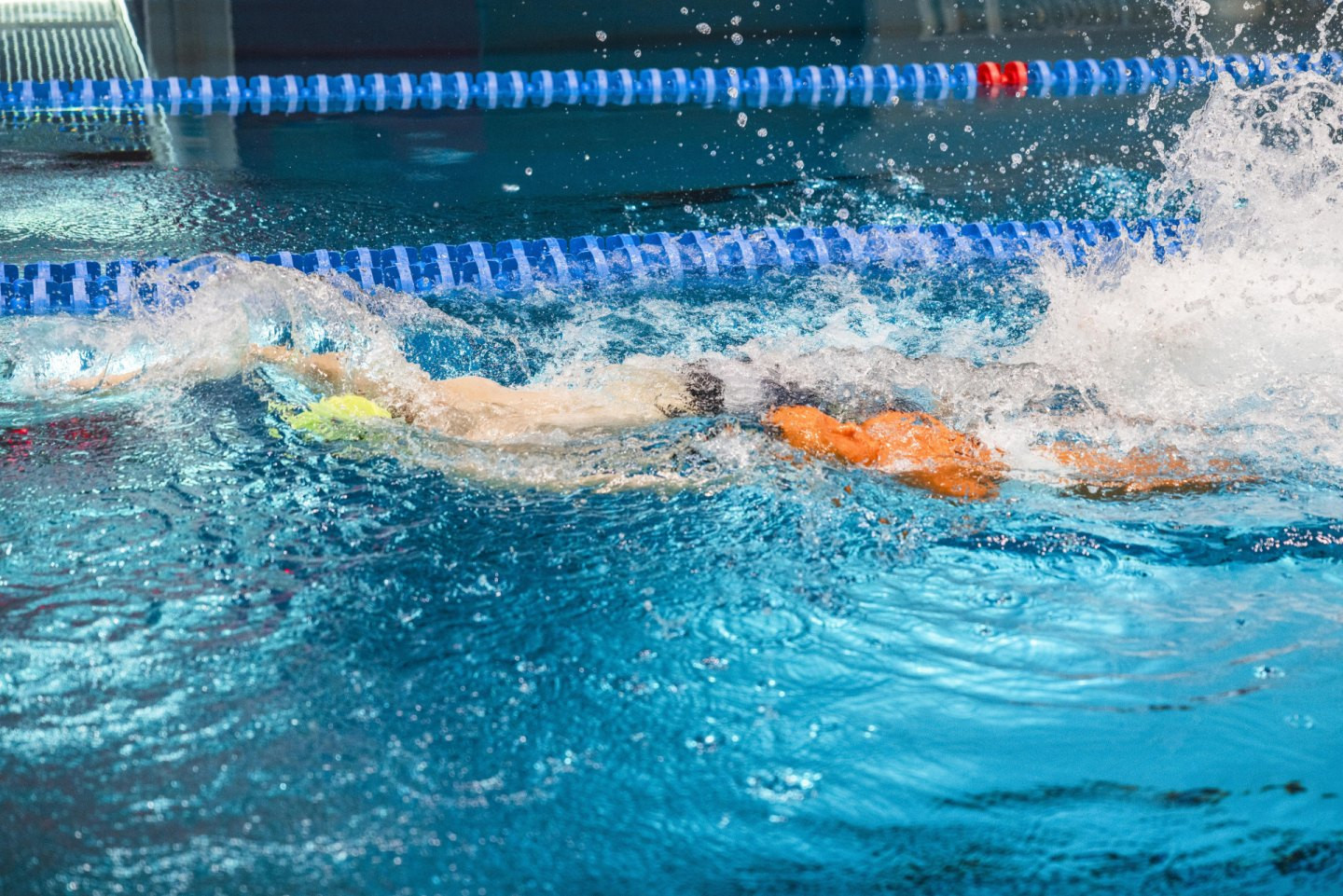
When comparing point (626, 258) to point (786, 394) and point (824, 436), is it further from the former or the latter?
point (824, 436)

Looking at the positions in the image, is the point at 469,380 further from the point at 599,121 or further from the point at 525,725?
the point at 599,121

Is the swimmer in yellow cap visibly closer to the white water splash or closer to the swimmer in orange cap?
the swimmer in orange cap

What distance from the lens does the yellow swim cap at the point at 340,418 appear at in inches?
108

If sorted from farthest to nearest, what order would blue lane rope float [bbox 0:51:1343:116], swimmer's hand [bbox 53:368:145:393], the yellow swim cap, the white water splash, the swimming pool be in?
blue lane rope float [bbox 0:51:1343:116]
swimmer's hand [bbox 53:368:145:393]
the white water splash
the yellow swim cap
the swimming pool

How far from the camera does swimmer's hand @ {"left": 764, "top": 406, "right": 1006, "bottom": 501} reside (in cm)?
258

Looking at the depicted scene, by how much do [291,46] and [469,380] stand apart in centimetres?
536

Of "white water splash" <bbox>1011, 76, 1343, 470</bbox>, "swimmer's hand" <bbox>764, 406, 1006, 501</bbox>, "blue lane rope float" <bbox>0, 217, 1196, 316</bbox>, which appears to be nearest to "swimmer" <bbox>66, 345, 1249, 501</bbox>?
"swimmer's hand" <bbox>764, 406, 1006, 501</bbox>

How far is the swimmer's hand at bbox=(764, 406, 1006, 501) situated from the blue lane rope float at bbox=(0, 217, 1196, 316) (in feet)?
4.99

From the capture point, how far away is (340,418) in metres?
2.77

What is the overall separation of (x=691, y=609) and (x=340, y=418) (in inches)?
40.0

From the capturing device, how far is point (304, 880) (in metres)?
1.62

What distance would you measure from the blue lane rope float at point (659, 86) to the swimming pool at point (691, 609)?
3.27m

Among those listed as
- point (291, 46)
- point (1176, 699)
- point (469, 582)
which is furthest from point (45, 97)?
point (1176, 699)

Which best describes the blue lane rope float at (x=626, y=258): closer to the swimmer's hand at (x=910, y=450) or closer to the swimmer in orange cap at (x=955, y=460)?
the swimmer in orange cap at (x=955, y=460)
